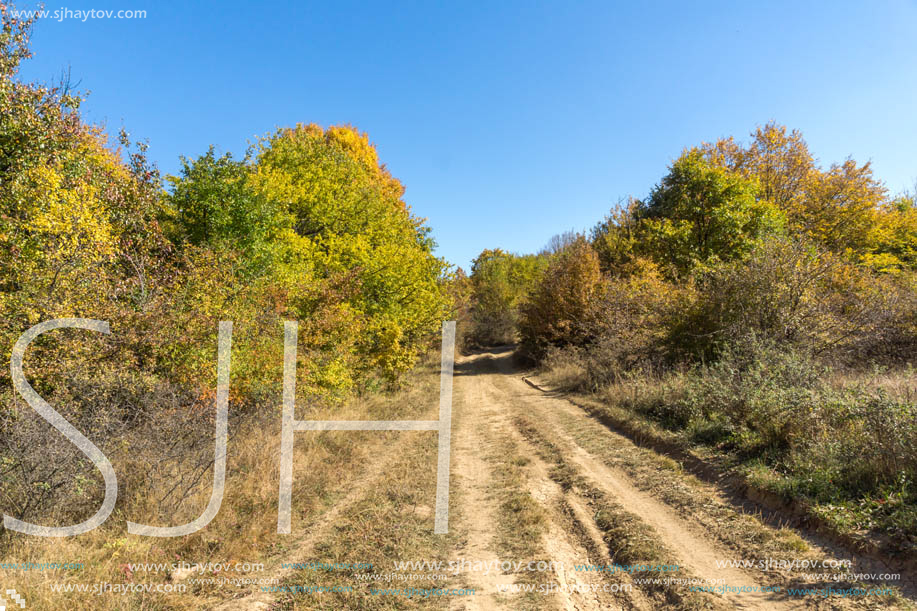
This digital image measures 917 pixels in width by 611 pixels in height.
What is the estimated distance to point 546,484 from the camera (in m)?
7.18

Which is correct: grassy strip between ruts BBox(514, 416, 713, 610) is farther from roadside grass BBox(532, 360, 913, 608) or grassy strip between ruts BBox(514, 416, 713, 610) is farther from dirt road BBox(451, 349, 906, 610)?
roadside grass BBox(532, 360, 913, 608)

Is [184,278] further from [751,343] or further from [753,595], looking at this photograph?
[751,343]

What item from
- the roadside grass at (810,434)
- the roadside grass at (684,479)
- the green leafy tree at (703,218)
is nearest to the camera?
the roadside grass at (684,479)

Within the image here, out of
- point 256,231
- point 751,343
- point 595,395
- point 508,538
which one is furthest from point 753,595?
point 256,231

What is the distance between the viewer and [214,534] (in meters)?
5.42

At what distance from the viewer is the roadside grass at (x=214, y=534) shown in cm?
414

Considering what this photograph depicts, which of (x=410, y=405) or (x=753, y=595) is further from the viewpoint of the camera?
(x=410, y=405)

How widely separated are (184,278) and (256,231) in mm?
4735

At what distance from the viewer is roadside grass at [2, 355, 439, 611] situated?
4.14 m

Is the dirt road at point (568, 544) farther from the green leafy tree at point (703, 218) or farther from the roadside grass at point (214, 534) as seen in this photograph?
the green leafy tree at point (703, 218)

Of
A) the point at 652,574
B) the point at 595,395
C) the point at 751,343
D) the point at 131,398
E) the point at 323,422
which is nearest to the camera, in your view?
the point at 652,574

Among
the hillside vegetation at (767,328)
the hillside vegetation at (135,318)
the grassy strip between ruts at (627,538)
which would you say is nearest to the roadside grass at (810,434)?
the hillside vegetation at (767,328)

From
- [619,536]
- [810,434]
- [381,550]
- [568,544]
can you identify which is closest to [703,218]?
[810,434]

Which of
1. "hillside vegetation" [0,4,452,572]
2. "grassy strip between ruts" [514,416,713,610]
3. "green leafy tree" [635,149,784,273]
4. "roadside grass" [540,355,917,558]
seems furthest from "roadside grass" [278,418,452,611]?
"green leafy tree" [635,149,784,273]
